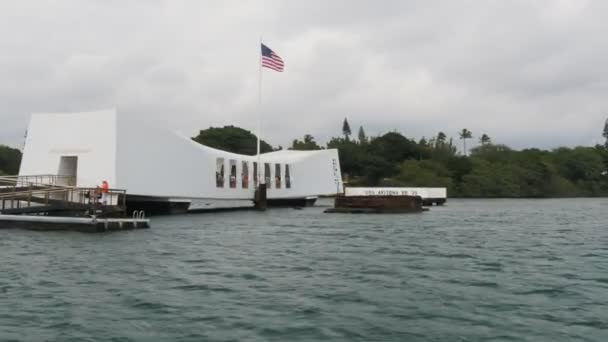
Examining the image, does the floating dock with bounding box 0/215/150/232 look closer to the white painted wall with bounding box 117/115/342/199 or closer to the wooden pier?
the wooden pier

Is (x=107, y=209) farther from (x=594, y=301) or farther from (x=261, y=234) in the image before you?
(x=594, y=301)

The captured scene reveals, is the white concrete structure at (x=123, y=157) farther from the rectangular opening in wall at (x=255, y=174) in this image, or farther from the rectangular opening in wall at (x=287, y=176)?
the rectangular opening in wall at (x=287, y=176)

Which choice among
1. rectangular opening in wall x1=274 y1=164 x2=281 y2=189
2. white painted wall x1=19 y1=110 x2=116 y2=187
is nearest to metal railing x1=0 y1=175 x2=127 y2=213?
white painted wall x1=19 y1=110 x2=116 y2=187

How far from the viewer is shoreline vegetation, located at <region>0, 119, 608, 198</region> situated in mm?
97500

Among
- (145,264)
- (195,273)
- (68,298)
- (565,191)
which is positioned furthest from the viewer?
(565,191)

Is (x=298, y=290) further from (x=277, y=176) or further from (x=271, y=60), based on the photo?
(x=277, y=176)

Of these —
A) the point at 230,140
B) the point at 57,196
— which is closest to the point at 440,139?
the point at 230,140

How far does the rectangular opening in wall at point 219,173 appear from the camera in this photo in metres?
39.2

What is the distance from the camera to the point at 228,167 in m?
40.5

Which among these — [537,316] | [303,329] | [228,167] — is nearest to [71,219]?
[303,329]

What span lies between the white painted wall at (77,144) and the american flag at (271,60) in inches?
528

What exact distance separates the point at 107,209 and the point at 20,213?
3319 millimetres

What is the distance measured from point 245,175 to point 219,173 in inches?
151

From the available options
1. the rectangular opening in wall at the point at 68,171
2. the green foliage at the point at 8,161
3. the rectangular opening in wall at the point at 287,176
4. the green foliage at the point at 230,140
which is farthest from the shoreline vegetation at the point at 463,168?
the rectangular opening in wall at the point at 68,171
